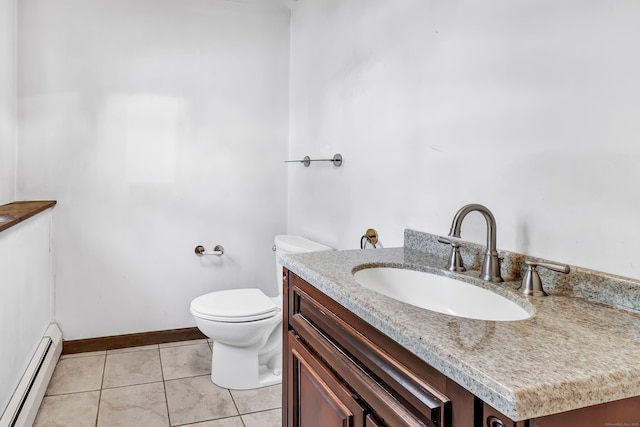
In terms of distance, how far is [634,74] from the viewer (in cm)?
89

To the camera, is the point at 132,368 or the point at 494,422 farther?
the point at 132,368

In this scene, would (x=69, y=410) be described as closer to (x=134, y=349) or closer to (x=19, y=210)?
(x=134, y=349)

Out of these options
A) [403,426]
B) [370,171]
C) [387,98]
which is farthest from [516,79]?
[403,426]

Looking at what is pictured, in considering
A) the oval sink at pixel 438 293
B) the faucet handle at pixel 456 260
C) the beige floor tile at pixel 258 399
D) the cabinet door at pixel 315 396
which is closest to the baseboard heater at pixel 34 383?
the beige floor tile at pixel 258 399

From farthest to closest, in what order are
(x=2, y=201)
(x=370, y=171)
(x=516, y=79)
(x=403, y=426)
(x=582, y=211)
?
(x=2, y=201) → (x=370, y=171) → (x=516, y=79) → (x=582, y=211) → (x=403, y=426)

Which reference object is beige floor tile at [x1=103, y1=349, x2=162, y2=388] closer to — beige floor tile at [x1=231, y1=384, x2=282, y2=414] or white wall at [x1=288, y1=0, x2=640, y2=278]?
beige floor tile at [x1=231, y1=384, x2=282, y2=414]

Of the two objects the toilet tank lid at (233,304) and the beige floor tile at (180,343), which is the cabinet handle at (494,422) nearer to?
the toilet tank lid at (233,304)

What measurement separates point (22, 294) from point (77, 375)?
66 centimetres

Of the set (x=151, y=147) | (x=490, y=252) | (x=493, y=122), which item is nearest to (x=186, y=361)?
(x=151, y=147)

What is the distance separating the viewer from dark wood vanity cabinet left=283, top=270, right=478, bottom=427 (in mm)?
705

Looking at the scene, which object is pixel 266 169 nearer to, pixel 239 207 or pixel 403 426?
pixel 239 207

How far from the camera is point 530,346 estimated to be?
675mm

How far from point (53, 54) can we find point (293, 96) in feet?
4.68

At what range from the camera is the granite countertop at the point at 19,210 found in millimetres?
1602
